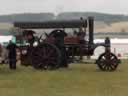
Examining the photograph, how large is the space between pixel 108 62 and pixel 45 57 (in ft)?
9.16

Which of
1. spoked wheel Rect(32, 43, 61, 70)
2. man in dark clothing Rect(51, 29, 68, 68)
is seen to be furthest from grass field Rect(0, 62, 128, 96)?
man in dark clothing Rect(51, 29, 68, 68)

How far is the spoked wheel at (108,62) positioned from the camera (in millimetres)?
21609

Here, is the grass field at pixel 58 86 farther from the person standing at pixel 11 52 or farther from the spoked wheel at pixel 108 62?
the person standing at pixel 11 52

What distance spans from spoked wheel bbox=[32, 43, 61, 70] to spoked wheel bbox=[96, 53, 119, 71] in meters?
2.02

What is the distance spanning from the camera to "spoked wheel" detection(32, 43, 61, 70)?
21.2 meters

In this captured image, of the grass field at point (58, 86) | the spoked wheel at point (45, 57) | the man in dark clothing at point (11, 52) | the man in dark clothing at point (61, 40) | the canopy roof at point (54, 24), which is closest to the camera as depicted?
the grass field at point (58, 86)

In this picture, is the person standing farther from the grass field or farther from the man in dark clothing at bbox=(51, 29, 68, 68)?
the grass field

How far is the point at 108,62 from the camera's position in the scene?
2159 centimetres

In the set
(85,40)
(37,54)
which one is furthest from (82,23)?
(37,54)

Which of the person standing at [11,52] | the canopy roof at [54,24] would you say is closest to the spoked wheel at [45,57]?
the canopy roof at [54,24]

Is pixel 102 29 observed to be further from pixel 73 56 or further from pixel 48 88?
pixel 48 88

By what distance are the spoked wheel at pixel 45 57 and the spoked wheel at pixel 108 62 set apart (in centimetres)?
202

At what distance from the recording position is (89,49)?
21.6 meters

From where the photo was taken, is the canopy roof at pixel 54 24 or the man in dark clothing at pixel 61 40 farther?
the man in dark clothing at pixel 61 40
